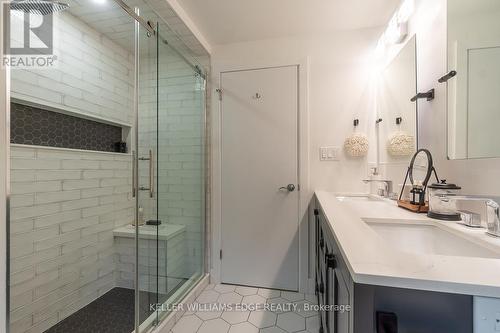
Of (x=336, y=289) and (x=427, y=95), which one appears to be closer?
(x=336, y=289)

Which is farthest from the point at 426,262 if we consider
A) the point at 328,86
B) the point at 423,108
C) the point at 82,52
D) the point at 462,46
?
the point at 82,52

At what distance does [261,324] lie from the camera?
1.61 metres

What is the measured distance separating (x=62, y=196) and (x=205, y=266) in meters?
1.35

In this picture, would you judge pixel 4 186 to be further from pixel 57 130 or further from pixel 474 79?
pixel 474 79

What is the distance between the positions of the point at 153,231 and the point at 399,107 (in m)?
2.10

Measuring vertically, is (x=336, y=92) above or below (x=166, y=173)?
above

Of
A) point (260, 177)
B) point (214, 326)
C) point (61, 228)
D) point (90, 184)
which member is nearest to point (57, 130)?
point (90, 184)

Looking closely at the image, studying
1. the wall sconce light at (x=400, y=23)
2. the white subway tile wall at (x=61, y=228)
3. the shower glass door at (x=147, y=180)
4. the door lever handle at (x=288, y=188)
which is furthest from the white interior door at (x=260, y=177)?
the white subway tile wall at (x=61, y=228)

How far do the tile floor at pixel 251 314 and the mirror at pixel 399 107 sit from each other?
137cm

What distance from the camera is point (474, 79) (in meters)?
0.99

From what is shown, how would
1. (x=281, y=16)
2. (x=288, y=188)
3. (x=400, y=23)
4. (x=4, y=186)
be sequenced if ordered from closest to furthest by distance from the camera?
(x=4, y=186) < (x=400, y=23) < (x=281, y=16) < (x=288, y=188)

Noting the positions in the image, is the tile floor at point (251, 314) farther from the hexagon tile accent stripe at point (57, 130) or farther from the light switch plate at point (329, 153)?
the hexagon tile accent stripe at point (57, 130)

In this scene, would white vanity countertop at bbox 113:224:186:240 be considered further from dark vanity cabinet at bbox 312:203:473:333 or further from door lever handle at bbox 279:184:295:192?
dark vanity cabinet at bbox 312:203:473:333

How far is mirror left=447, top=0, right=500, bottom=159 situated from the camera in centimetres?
91
